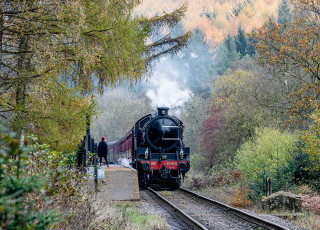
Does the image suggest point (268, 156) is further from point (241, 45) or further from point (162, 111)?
point (241, 45)

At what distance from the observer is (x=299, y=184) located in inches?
531

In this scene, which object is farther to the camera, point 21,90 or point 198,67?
point 198,67

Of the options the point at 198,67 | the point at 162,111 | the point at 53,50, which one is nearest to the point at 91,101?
the point at 53,50

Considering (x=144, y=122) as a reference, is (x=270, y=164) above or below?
below

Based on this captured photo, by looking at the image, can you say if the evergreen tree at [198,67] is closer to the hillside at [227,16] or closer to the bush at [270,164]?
the hillside at [227,16]

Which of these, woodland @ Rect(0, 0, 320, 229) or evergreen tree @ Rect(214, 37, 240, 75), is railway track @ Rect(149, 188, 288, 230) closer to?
woodland @ Rect(0, 0, 320, 229)

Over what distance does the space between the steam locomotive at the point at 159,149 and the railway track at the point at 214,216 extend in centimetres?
337

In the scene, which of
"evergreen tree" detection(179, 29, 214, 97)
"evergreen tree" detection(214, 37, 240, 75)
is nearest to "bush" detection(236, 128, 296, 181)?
"evergreen tree" detection(179, 29, 214, 97)

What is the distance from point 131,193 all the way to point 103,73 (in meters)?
5.24

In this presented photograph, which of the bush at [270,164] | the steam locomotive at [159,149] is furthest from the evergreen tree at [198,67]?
the bush at [270,164]

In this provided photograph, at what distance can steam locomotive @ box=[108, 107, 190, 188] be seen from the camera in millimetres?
17312

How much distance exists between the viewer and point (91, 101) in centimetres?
1077

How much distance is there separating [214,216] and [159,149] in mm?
7621

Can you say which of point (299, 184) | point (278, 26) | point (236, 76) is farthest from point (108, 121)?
point (299, 184)
